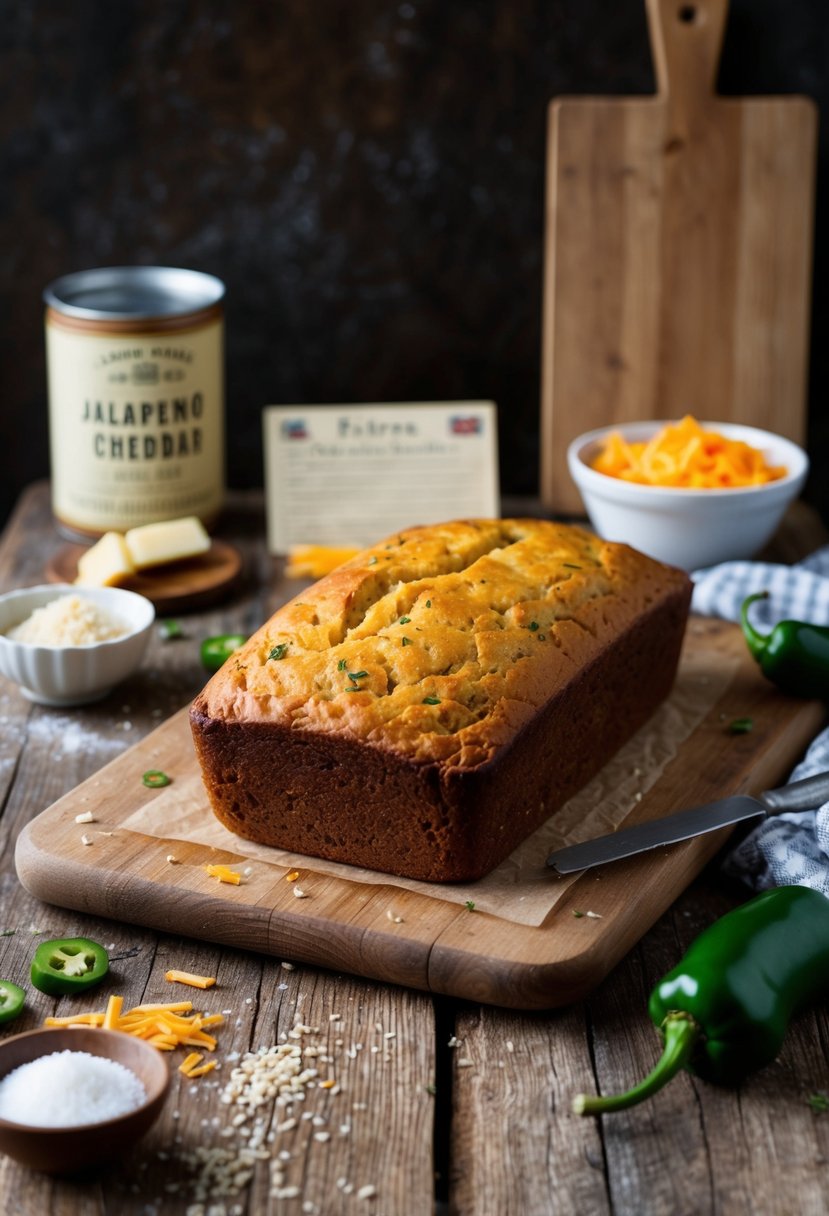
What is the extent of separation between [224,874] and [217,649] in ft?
3.23

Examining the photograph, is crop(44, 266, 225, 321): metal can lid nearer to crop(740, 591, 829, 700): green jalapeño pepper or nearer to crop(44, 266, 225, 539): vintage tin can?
crop(44, 266, 225, 539): vintage tin can

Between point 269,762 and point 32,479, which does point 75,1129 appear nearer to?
point 269,762

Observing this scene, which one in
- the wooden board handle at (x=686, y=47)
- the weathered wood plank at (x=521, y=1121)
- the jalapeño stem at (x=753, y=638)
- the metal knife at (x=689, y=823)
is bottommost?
the weathered wood plank at (x=521, y=1121)

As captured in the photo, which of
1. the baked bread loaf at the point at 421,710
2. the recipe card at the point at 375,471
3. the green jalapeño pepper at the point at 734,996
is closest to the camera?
the green jalapeño pepper at the point at 734,996

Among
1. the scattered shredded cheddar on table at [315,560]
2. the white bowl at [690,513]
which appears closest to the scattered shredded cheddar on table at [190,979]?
the scattered shredded cheddar on table at [315,560]

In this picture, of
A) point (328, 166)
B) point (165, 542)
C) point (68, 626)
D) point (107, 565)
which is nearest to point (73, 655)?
point (68, 626)

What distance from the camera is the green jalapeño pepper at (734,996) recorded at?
6.19 feet

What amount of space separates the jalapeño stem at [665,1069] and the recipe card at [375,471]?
218cm

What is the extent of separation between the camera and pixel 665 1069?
1.81 m

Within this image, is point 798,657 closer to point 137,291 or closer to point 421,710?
point 421,710

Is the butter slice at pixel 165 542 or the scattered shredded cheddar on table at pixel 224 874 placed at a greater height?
the butter slice at pixel 165 542

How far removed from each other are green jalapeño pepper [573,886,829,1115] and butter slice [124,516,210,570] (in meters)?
1.90

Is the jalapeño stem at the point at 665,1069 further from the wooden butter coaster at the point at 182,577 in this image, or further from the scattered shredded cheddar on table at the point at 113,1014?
the wooden butter coaster at the point at 182,577

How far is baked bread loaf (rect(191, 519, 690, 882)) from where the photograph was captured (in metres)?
2.25
